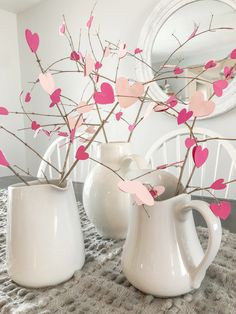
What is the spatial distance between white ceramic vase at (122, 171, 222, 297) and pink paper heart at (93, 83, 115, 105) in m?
0.16

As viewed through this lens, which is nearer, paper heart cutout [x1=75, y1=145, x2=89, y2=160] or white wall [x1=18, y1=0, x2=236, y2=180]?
paper heart cutout [x1=75, y1=145, x2=89, y2=160]

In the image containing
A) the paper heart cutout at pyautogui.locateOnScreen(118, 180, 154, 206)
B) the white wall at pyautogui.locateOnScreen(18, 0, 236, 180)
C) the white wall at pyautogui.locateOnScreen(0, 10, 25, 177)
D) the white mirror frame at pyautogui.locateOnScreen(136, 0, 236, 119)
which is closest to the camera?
the paper heart cutout at pyautogui.locateOnScreen(118, 180, 154, 206)

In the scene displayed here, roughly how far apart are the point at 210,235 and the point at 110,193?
0.84 ft

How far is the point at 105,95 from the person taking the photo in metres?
0.33

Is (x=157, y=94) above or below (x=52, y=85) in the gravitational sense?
above

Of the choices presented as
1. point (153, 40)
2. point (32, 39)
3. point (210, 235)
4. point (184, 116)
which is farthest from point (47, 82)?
point (153, 40)

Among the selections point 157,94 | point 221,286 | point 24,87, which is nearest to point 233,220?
point 221,286

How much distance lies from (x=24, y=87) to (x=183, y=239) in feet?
9.49

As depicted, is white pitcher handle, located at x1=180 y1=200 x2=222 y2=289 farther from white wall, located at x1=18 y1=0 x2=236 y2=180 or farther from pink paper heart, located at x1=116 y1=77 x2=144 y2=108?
white wall, located at x1=18 y1=0 x2=236 y2=180

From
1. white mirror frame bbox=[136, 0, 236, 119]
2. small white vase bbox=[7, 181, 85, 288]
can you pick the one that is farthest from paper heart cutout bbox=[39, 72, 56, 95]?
white mirror frame bbox=[136, 0, 236, 119]

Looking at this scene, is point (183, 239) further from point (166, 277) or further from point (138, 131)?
point (138, 131)

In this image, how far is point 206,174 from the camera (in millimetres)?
1734

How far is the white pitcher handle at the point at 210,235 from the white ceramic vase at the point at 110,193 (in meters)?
0.21

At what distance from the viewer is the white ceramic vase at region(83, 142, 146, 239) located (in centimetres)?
57
